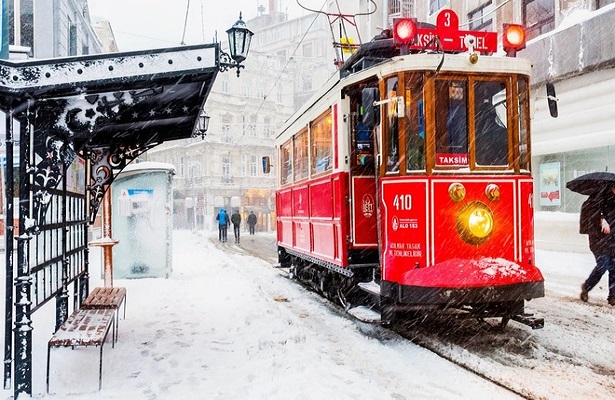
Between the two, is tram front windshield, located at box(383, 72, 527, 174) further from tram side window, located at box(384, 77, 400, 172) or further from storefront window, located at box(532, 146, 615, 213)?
storefront window, located at box(532, 146, 615, 213)

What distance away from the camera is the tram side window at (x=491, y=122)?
270 inches

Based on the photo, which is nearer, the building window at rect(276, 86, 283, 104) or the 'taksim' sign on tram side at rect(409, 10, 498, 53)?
the 'taksim' sign on tram side at rect(409, 10, 498, 53)

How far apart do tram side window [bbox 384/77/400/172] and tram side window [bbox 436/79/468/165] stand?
0.48 meters

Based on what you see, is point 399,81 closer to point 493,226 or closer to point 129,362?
point 493,226

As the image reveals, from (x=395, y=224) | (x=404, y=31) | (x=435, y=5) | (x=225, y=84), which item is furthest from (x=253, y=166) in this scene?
(x=395, y=224)

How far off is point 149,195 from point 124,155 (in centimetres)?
494

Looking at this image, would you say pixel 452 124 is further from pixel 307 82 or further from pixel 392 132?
pixel 307 82

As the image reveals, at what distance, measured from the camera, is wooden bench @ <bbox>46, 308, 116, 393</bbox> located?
4.95 metres

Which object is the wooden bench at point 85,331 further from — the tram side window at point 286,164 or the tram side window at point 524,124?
the tram side window at point 286,164

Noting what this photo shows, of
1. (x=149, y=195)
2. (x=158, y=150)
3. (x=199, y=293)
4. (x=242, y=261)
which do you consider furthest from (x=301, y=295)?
(x=158, y=150)

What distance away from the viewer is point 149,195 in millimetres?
12703

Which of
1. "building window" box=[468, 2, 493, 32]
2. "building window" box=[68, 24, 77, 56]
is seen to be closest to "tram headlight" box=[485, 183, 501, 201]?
"building window" box=[468, 2, 493, 32]

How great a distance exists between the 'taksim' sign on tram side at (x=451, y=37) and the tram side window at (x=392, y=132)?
0.65 m

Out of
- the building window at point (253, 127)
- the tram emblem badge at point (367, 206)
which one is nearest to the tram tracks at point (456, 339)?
the tram emblem badge at point (367, 206)
